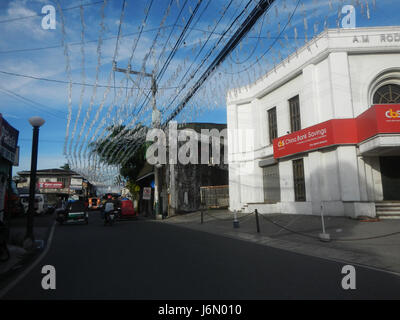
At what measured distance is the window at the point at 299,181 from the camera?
1934 centimetres

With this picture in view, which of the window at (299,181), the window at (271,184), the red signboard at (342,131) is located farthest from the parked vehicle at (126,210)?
the window at (299,181)

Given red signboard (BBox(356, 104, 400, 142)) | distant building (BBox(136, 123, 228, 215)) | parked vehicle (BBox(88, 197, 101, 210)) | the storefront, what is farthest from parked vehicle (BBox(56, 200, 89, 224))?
parked vehicle (BBox(88, 197, 101, 210))

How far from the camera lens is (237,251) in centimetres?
898

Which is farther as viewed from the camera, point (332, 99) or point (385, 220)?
point (332, 99)

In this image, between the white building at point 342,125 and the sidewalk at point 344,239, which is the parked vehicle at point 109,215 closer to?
the sidewalk at point 344,239

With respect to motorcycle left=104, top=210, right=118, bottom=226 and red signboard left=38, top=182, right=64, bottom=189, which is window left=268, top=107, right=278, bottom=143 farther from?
red signboard left=38, top=182, right=64, bottom=189

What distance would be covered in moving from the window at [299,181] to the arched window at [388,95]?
17.2ft

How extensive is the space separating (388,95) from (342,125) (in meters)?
3.64

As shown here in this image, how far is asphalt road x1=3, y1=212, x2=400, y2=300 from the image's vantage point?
16.3ft
